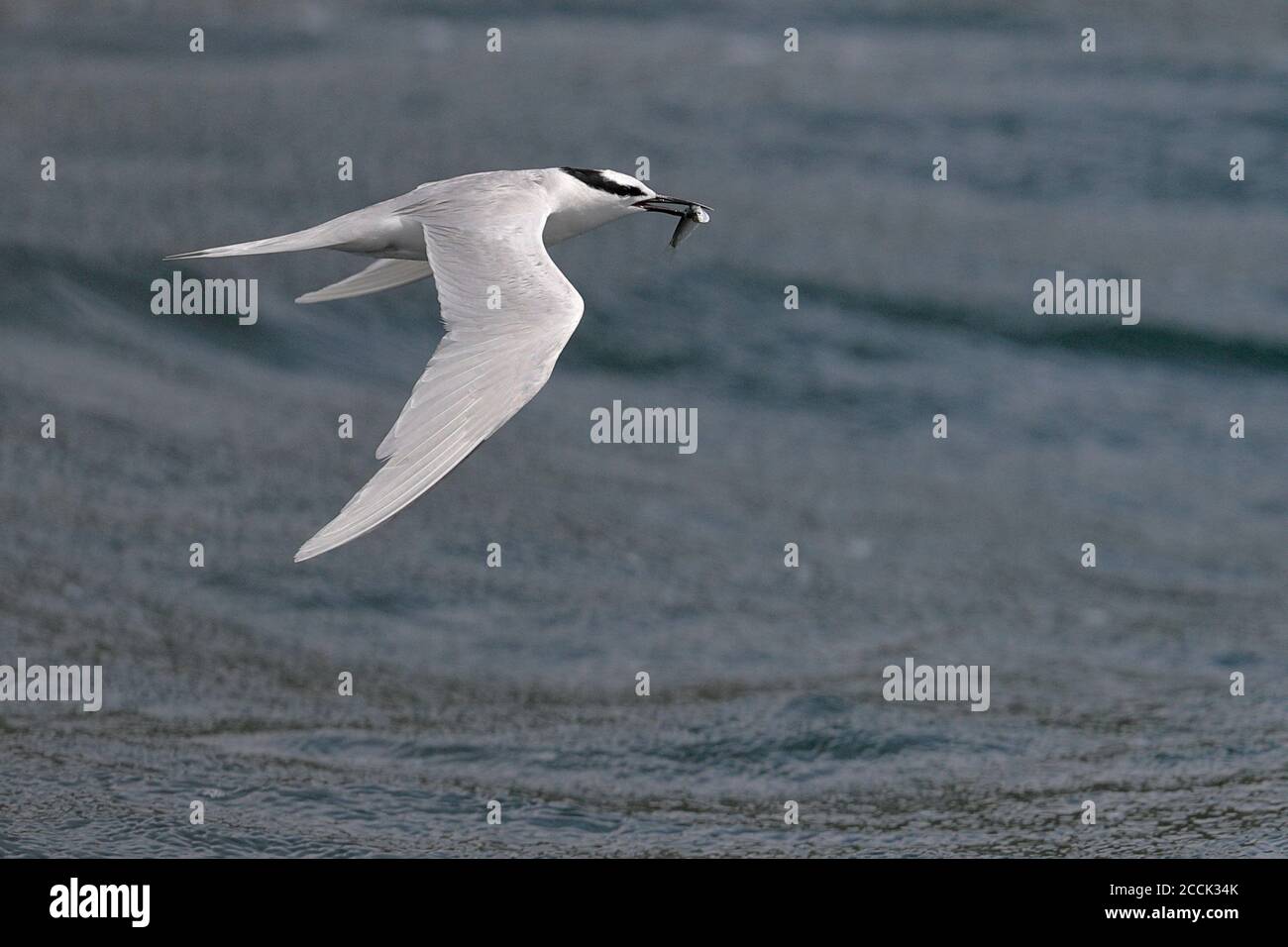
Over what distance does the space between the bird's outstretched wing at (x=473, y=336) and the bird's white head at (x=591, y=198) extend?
0.15 meters

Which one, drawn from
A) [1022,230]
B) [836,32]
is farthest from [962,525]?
[836,32]

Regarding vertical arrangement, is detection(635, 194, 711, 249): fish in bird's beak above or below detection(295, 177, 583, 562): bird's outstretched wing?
above

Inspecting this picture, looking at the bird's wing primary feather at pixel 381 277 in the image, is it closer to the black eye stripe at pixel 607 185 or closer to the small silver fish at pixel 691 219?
the black eye stripe at pixel 607 185

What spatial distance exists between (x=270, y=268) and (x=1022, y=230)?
677cm

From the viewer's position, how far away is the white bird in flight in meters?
5.87

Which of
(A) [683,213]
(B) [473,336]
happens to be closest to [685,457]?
(A) [683,213]

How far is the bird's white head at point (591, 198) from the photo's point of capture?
26.1ft

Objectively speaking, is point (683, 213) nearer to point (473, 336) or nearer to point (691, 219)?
point (691, 219)

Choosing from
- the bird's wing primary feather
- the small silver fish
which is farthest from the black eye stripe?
the bird's wing primary feather

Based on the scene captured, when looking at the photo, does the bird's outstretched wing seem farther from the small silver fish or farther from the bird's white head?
the small silver fish

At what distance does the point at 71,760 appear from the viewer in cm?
902

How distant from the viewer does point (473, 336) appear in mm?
6629

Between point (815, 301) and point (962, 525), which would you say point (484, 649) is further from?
point (815, 301)

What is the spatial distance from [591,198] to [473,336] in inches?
61.4
